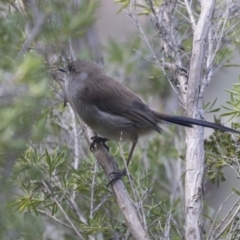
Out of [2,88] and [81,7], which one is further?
[81,7]

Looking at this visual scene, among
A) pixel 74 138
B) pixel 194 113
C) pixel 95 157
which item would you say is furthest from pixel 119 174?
pixel 74 138

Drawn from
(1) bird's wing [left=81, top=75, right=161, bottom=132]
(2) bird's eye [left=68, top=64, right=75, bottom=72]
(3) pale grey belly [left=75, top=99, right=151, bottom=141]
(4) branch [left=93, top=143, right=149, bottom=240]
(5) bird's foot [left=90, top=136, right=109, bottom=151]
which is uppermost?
(2) bird's eye [left=68, top=64, right=75, bottom=72]

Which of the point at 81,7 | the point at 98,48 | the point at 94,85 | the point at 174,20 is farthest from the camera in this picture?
the point at 98,48

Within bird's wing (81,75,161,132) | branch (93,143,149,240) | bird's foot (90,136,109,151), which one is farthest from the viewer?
bird's wing (81,75,161,132)

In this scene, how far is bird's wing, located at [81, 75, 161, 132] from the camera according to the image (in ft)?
13.6

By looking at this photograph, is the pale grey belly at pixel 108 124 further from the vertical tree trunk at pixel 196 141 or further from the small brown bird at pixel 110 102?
the vertical tree trunk at pixel 196 141

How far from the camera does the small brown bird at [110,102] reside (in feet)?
13.5

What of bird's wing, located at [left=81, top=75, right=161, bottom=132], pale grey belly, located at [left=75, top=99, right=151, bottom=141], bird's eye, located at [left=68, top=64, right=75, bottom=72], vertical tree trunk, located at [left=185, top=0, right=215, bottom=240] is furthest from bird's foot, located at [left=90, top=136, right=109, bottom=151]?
vertical tree trunk, located at [left=185, top=0, right=215, bottom=240]

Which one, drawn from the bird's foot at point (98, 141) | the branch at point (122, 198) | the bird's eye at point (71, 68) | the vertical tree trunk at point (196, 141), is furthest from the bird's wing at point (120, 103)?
the vertical tree trunk at point (196, 141)

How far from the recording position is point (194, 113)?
10.8 ft

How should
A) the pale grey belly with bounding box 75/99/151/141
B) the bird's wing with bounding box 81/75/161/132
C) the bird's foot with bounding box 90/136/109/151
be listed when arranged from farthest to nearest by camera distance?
the bird's wing with bounding box 81/75/161/132 → the pale grey belly with bounding box 75/99/151/141 → the bird's foot with bounding box 90/136/109/151

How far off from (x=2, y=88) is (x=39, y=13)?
1.73ft

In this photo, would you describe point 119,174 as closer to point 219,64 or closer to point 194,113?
point 194,113

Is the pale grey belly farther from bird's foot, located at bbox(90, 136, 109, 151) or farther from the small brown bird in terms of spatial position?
bird's foot, located at bbox(90, 136, 109, 151)
